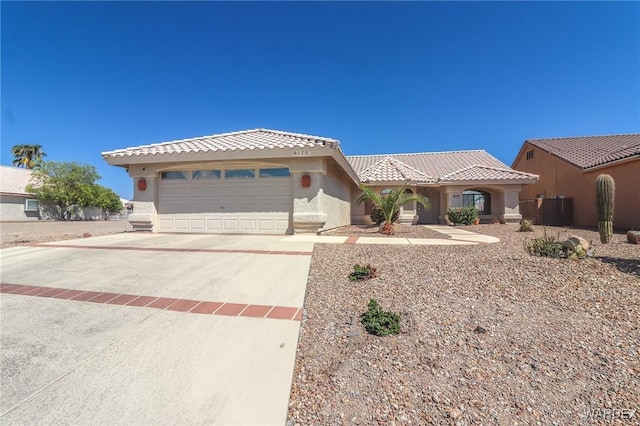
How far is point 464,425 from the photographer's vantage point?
1838 mm

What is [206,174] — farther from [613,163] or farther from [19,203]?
[19,203]

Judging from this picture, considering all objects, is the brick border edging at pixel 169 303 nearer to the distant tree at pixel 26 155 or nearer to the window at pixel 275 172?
the window at pixel 275 172

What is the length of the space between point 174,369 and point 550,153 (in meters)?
24.4

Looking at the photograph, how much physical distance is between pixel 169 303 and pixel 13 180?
40.0 m

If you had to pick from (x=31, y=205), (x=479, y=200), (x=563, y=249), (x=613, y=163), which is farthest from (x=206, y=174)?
(x=31, y=205)

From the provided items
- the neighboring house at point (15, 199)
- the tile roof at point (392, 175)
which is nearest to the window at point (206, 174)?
the tile roof at point (392, 175)

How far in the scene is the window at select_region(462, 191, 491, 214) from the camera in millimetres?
20000

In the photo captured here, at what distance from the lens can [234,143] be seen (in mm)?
10828

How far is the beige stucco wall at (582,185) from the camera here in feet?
41.3

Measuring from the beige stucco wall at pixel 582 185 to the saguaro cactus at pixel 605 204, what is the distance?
7.12m

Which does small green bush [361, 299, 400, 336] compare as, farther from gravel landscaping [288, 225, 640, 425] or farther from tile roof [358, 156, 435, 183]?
tile roof [358, 156, 435, 183]

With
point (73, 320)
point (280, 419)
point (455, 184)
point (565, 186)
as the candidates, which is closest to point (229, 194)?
point (73, 320)

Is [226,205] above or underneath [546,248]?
above

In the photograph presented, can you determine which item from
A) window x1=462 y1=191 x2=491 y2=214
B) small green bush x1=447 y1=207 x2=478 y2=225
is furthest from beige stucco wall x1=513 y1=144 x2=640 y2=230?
small green bush x1=447 y1=207 x2=478 y2=225
